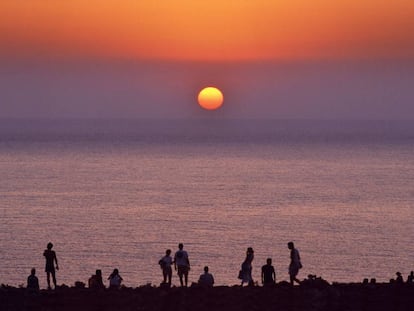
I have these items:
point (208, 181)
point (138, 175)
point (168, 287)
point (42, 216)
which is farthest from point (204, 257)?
point (138, 175)

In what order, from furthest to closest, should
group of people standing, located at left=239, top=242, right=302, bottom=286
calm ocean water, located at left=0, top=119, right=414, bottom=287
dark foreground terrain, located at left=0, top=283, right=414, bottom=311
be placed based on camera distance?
calm ocean water, located at left=0, top=119, right=414, bottom=287, group of people standing, located at left=239, top=242, right=302, bottom=286, dark foreground terrain, located at left=0, top=283, right=414, bottom=311

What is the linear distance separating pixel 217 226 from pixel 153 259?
22.9m

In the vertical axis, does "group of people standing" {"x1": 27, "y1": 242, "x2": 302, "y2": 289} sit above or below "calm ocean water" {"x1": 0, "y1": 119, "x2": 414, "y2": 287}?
below

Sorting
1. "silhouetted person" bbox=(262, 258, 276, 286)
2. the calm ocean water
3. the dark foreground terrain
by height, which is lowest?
the dark foreground terrain

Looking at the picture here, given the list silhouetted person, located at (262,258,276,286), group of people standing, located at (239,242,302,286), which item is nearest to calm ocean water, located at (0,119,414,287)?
group of people standing, located at (239,242,302,286)

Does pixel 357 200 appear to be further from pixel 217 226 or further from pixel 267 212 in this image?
pixel 217 226

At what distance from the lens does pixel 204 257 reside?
3334 inches

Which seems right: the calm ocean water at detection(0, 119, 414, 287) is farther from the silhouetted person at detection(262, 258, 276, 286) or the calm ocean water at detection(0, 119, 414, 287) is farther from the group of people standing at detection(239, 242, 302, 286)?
the silhouetted person at detection(262, 258, 276, 286)

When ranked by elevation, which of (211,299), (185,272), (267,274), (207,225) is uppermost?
(207,225)

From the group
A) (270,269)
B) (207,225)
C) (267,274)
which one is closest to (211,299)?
(267,274)

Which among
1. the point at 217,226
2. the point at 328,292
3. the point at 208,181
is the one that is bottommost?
the point at 328,292

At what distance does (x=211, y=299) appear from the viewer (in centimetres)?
3819

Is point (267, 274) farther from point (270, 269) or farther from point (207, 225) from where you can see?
point (207, 225)

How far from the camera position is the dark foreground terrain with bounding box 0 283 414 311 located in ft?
124
